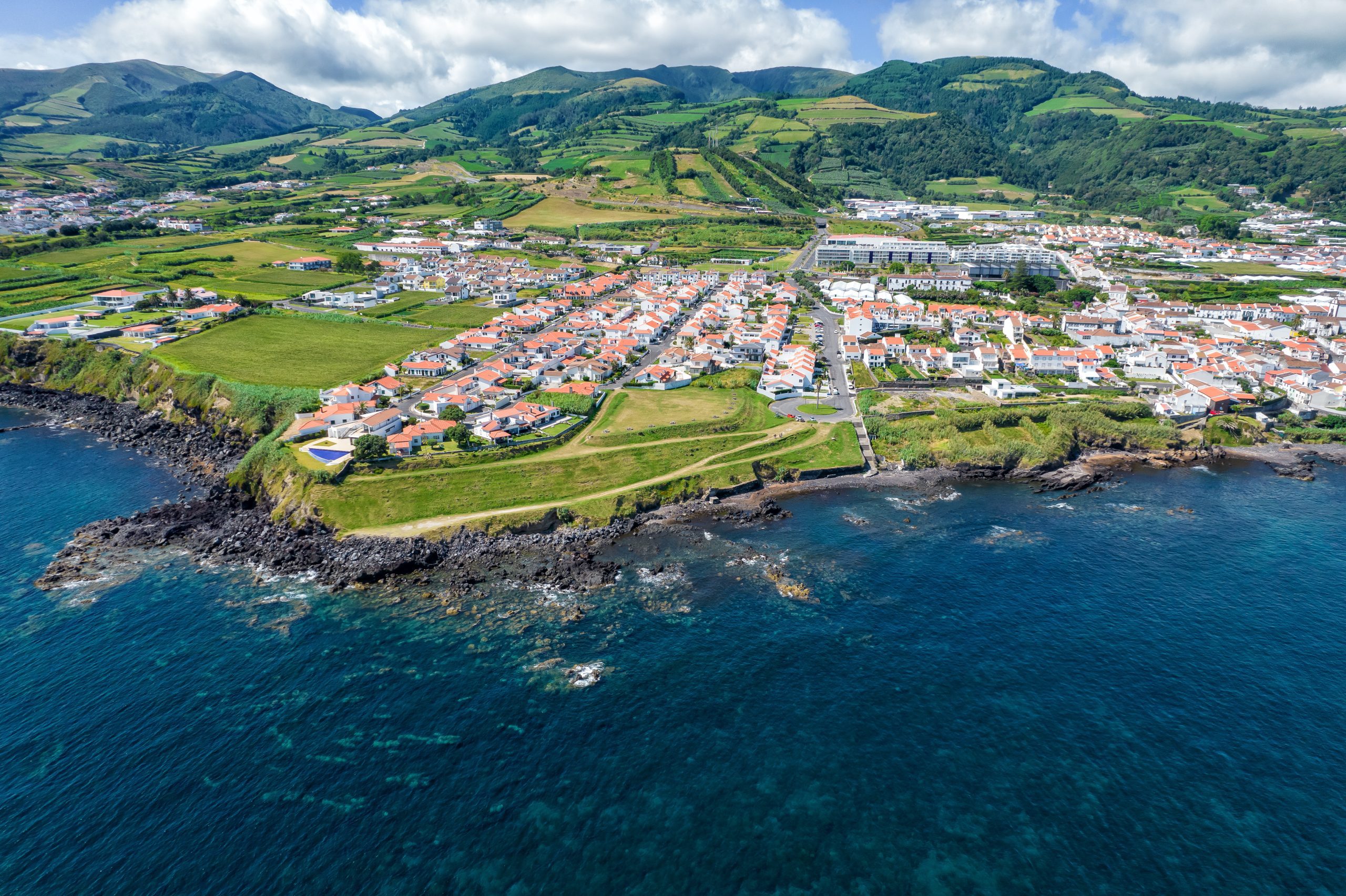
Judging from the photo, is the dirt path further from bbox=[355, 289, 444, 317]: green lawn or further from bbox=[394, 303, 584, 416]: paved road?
bbox=[355, 289, 444, 317]: green lawn

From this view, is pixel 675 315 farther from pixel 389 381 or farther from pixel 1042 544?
pixel 1042 544

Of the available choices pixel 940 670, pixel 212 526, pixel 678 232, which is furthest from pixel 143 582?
pixel 678 232

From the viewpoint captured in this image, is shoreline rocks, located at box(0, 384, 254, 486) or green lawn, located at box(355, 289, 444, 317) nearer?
shoreline rocks, located at box(0, 384, 254, 486)

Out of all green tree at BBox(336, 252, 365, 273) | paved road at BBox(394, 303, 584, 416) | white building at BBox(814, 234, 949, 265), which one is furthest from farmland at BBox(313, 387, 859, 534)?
green tree at BBox(336, 252, 365, 273)

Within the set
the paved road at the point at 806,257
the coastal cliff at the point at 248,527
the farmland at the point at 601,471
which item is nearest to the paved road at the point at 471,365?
the coastal cliff at the point at 248,527

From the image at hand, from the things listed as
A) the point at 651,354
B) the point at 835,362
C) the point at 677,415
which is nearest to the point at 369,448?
the point at 677,415

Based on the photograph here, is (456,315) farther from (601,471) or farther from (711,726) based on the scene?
(711,726)
